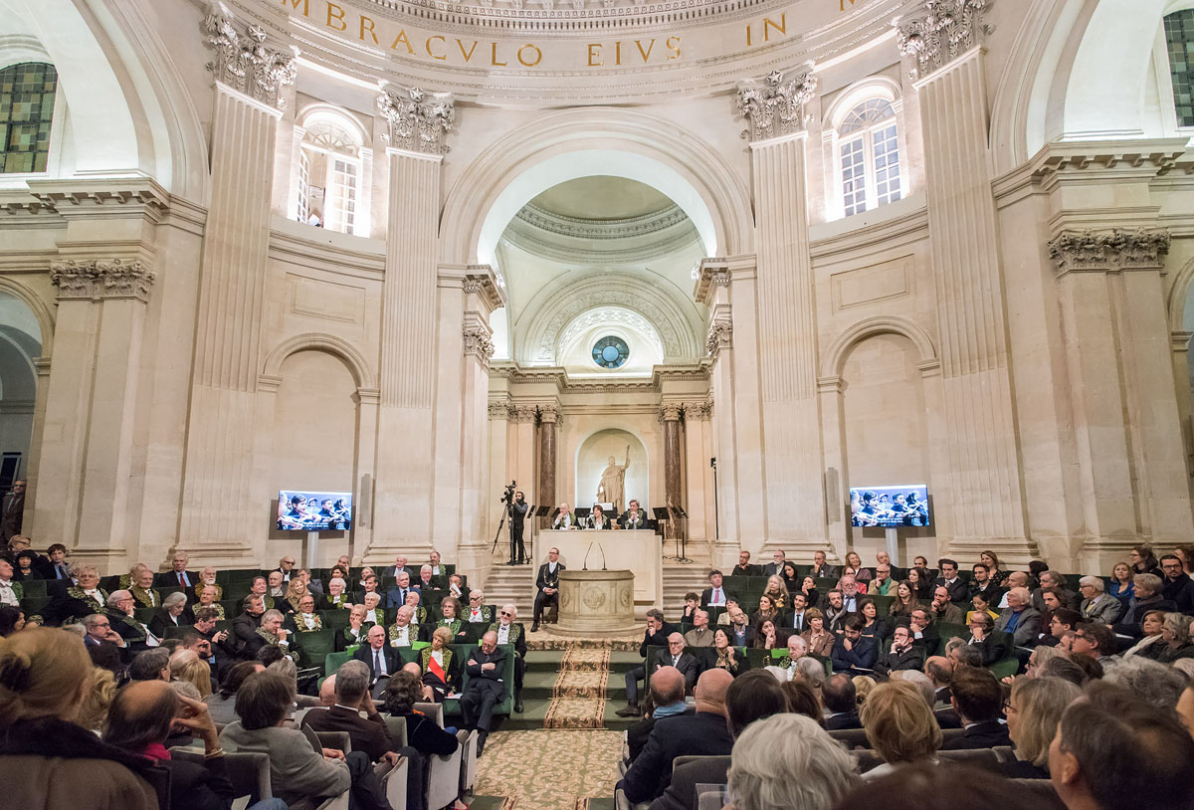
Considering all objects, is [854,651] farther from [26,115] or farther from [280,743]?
[26,115]

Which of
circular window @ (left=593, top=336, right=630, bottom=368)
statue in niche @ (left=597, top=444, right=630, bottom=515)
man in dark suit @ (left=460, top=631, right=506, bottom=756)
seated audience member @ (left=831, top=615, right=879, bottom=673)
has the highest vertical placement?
circular window @ (left=593, top=336, right=630, bottom=368)

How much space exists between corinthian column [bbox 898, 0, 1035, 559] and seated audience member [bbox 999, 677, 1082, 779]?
8.76 m

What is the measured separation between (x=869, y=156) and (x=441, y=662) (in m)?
12.0

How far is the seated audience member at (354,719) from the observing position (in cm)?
420

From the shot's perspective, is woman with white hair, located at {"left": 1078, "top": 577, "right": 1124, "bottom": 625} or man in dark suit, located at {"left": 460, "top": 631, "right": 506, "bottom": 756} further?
woman with white hair, located at {"left": 1078, "top": 577, "right": 1124, "bottom": 625}

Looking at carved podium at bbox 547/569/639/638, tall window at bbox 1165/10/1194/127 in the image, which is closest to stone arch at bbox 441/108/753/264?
tall window at bbox 1165/10/1194/127

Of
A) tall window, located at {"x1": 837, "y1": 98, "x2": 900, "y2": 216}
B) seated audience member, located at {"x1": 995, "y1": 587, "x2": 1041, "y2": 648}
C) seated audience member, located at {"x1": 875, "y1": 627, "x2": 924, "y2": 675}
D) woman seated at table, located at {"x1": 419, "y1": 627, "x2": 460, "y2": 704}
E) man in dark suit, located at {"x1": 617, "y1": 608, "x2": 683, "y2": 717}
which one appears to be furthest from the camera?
tall window, located at {"x1": 837, "y1": 98, "x2": 900, "y2": 216}

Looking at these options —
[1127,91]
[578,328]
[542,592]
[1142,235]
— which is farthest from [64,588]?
[578,328]

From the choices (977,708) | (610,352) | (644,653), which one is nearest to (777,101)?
(644,653)

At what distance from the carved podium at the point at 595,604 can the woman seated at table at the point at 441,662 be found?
413 centimetres

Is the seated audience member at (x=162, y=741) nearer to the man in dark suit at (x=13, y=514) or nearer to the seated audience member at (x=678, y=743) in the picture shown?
the seated audience member at (x=678, y=743)

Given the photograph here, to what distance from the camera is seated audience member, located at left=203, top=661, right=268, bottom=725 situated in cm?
442

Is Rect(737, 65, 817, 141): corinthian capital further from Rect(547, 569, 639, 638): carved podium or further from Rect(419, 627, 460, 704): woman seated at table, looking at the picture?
Rect(419, 627, 460, 704): woman seated at table

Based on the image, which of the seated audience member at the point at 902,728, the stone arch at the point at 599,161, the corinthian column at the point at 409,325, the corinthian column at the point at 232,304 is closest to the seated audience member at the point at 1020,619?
the seated audience member at the point at 902,728
